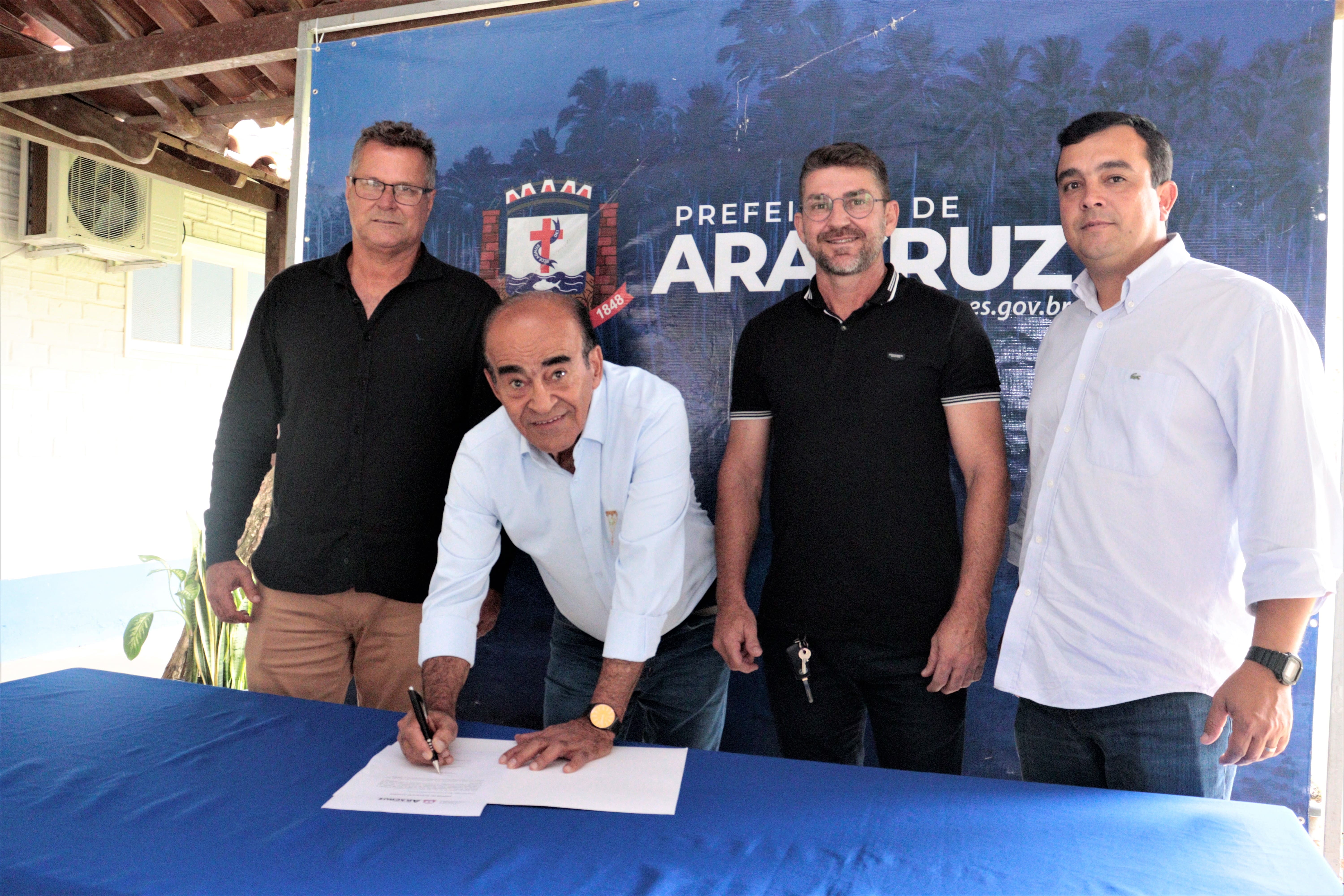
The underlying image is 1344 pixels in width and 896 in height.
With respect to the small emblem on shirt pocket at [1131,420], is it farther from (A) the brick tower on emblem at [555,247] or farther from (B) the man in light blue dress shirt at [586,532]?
(A) the brick tower on emblem at [555,247]

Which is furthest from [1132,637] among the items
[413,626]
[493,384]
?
[413,626]

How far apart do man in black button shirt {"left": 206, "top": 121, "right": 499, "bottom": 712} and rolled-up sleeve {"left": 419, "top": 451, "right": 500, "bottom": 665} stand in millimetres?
388

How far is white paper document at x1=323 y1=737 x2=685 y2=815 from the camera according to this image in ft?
4.37

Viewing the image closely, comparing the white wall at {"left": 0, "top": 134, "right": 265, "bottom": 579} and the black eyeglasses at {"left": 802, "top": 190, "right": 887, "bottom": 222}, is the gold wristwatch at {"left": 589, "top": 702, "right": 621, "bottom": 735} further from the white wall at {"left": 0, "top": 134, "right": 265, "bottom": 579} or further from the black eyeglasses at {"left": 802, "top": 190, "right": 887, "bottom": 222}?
the white wall at {"left": 0, "top": 134, "right": 265, "bottom": 579}

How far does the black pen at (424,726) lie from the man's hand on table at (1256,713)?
122 centimetres

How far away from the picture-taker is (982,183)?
2.44m

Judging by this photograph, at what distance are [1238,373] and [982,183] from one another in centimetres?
109

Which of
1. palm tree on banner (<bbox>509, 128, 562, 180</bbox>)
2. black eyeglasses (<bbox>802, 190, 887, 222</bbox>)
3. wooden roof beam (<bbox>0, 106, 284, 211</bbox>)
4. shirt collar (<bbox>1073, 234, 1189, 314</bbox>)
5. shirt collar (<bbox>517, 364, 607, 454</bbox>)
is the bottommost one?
shirt collar (<bbox>517, 364, 607, 454</bbox>)

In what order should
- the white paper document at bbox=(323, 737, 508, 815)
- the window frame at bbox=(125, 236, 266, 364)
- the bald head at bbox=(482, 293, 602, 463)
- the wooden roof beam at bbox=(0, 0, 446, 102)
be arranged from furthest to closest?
the window frame at bbox=(125, 236, 266, 364) → the wooden roof beam at bbox=(0, 0, 446, 102) → the bald head at bbox=(482, 293, 602, 463) → the white paper document at bbox=(323, 737, 508, 815)

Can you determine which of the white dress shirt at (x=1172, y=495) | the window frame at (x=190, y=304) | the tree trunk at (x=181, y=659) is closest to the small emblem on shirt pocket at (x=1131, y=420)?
the white dress shirt at (x=1172, y=495)

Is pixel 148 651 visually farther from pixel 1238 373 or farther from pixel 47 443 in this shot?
pixel 1238 373

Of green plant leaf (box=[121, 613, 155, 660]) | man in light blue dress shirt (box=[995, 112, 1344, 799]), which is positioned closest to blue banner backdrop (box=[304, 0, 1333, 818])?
man in light blue dress shirt (box=[995, 112, 1344, 799])

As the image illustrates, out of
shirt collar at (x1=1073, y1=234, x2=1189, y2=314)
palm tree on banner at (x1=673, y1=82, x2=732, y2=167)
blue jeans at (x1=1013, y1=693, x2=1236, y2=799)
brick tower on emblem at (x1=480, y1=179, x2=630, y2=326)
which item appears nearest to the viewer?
blue jeans at (x1=1013, y1=693, x2=1236, y2=799)

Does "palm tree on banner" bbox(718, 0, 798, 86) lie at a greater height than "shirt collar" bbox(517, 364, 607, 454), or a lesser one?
greater
